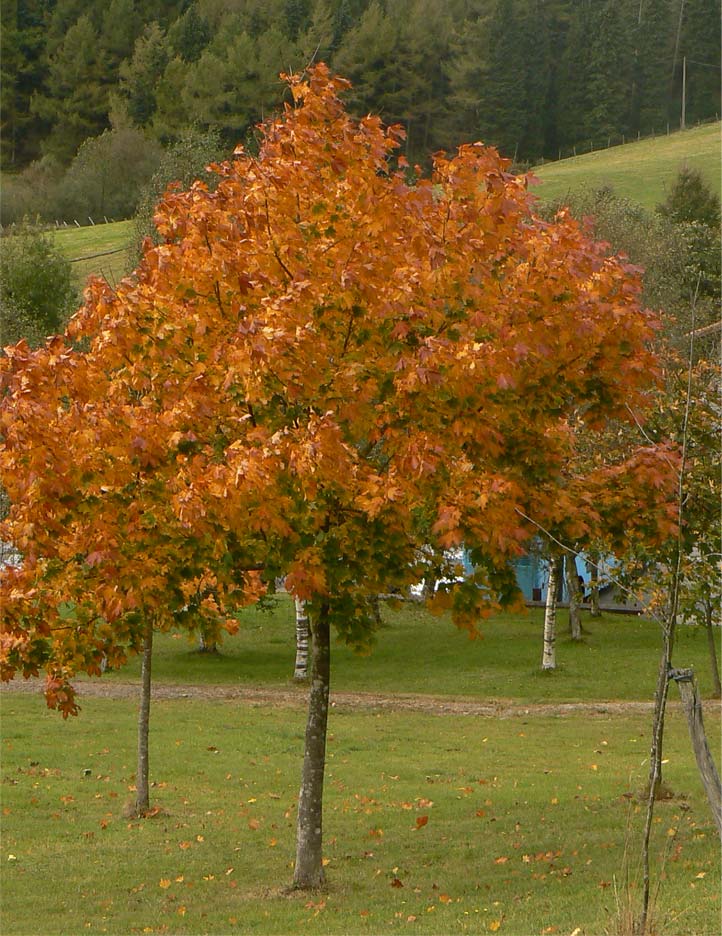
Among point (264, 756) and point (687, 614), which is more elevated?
point (687, 614)

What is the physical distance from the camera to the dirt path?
77.1 feet

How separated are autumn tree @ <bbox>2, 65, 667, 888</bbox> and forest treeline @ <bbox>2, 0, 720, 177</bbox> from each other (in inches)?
3251

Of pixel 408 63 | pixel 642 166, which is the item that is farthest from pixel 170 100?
pixel 642 166

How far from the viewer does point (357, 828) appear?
13.2m

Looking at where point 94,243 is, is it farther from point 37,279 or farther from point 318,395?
point 318,395

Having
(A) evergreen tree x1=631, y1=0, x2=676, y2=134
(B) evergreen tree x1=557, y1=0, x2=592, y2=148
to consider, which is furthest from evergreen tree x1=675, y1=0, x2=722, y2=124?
(B) evergreen tree x1=557, y1=0, x2=592, y2=148

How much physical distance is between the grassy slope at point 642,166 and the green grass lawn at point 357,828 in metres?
62.2

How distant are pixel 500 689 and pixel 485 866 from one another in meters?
15.9

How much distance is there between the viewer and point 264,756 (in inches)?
733

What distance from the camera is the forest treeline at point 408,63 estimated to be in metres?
92.2

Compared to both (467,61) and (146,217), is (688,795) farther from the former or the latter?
(467,61)

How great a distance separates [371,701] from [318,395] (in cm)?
1700

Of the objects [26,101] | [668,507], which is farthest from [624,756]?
[26,101]

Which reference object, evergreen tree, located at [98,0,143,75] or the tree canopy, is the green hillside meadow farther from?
the tree canopy
